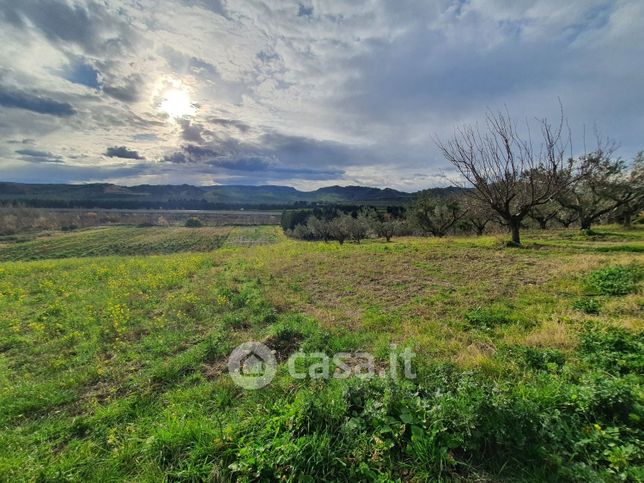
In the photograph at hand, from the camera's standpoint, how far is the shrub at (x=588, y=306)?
6400mm

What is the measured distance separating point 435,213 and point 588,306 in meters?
36.9

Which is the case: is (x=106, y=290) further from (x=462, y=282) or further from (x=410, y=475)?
(x=462, y=282)

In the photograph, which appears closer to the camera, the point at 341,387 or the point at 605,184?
the point at 341,387

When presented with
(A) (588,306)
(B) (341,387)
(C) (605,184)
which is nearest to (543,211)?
(C) (605,184)

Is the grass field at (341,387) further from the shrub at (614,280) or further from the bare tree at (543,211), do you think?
the bare tree at (543,211)

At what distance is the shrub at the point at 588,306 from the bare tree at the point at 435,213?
33470mm

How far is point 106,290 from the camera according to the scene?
428 inches

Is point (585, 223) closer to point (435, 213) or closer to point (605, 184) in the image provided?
point (605, 184)

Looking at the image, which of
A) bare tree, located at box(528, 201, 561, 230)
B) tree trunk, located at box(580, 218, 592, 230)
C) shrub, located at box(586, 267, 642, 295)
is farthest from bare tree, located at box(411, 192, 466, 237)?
shrub, located at box(586, 267, 642, 295)

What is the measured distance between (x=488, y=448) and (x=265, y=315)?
232 inches

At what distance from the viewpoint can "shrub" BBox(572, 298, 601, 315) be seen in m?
6.40

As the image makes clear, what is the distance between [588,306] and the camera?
652 centimetres

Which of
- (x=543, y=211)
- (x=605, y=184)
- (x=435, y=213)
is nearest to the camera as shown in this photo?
(x=605, y=184)

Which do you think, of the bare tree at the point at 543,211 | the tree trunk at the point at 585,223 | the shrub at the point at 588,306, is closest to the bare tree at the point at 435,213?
the bare tree at the point at 543,211
